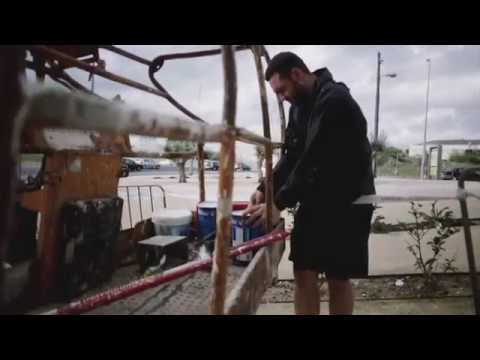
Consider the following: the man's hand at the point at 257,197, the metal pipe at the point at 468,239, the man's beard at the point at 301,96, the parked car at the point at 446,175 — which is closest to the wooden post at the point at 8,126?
the man's beard at the point at 301,96

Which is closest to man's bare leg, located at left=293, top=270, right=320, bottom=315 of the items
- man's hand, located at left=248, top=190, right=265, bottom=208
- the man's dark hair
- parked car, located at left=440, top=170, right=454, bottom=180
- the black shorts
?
the black shorts

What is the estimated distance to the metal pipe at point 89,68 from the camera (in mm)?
1999

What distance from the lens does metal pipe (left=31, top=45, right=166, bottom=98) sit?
1999 millimetres

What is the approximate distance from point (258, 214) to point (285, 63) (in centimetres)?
105

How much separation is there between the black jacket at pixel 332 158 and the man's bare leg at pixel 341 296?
1.60 ft

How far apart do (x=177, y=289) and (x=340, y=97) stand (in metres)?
1.52

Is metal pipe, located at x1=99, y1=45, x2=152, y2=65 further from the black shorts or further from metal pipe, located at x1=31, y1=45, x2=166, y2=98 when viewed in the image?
the black shorts

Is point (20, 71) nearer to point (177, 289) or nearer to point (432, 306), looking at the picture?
point (177, 289)

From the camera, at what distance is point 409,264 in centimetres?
481

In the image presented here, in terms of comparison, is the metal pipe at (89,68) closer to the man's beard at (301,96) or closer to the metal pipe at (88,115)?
the man's beard at (301,96)

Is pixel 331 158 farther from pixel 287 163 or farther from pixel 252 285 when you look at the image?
pixel 252 285
